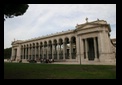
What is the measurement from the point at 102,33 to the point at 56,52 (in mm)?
25528

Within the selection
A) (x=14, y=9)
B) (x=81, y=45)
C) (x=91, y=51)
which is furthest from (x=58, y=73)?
(x=91, y=51)

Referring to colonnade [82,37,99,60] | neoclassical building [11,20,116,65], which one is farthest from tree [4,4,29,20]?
colonnade [82,37,99,60]

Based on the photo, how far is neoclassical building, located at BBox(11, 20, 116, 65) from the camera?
43.8 m

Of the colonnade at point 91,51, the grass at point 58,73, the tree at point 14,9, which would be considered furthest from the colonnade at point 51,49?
the tree at point 14,9

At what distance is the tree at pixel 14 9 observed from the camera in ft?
47.4

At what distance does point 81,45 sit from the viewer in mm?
50031

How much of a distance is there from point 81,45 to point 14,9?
121ft

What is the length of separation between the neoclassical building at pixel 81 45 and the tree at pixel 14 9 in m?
20.9

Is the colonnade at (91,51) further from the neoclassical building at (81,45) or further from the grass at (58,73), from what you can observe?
the grass at (58,73)

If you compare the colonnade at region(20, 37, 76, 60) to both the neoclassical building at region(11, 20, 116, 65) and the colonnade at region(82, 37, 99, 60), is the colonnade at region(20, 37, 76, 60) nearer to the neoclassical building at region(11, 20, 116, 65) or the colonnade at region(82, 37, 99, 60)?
the neoclassical building at region(11, 20, 116, 65)

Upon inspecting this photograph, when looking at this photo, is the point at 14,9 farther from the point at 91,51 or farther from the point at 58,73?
the point at 91,51

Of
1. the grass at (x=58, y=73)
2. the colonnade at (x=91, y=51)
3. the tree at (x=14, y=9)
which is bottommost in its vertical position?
the grass at (x=58, y=73)
